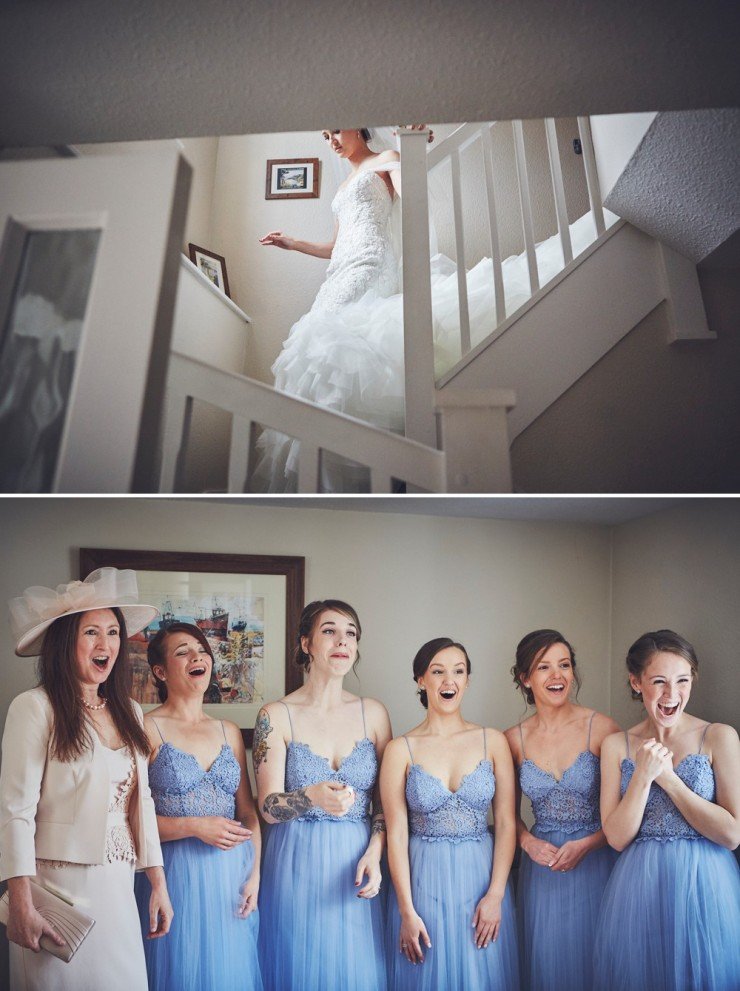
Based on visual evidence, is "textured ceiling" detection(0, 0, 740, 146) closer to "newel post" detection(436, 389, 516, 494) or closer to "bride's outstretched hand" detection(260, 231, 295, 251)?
"bride's outstretched hand" detection(260, 231, 295, 251)

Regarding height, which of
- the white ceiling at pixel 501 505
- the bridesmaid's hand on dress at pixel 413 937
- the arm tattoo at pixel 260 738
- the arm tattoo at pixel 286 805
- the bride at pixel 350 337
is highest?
the bride at pixel 350 337

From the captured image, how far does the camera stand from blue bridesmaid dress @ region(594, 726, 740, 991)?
1.17 metres

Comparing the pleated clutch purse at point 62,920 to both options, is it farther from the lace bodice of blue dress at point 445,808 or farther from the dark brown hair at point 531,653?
the dark brown hair at point 531,653

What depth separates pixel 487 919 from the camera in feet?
3.96

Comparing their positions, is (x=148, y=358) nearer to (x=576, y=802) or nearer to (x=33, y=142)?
(x=33, y=142)

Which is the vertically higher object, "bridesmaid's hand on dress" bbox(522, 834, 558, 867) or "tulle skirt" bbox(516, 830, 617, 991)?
"bridesmaid's hand on dress" bbox(522, 834, 558, 867)

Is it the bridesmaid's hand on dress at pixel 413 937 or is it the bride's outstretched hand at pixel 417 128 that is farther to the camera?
the bride's outstretched hand at pixel 417 128

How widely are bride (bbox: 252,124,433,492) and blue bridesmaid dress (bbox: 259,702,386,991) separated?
1.50 ft

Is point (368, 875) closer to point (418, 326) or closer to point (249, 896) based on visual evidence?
point (249, 896)

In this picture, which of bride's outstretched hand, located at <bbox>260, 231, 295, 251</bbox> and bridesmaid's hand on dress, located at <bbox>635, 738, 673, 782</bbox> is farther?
bride's outstretched hand, located at <bbox>260, 231, 295, 251</bbox>

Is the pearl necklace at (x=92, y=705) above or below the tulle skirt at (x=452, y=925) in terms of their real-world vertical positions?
above

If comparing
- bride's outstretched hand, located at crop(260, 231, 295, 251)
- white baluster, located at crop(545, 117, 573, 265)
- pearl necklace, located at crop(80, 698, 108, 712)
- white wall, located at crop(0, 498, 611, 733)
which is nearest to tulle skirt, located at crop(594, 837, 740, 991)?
white wall, located at crop(0, 498, 611, 733)

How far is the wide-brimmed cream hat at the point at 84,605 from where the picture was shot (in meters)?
1.23

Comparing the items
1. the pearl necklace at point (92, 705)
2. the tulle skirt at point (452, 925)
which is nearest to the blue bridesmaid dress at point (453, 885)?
the tulle skirt at point (452, 925)
